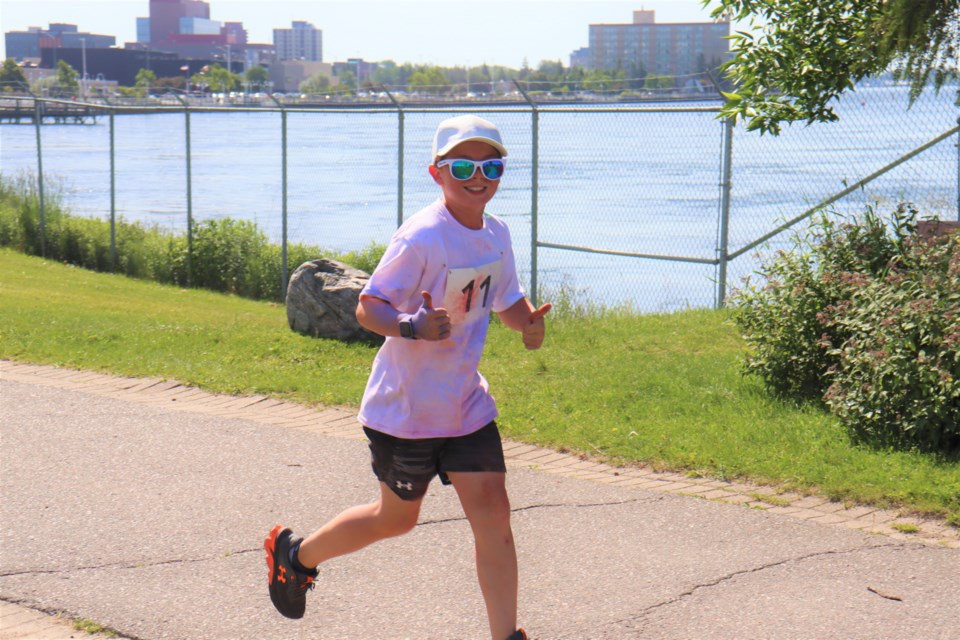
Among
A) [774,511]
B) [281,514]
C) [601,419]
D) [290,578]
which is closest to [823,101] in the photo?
[601,419]

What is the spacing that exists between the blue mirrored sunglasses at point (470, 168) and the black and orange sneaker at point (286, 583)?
1.45 metres

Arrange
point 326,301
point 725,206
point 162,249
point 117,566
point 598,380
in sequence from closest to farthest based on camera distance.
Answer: point 117,566, point 598,380, point 326,301, point 725,206, point 162,249

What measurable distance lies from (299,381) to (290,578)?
4522 millimetres

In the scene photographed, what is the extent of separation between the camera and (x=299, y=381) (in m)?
8.62

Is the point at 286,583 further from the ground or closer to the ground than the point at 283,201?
closer to the ground

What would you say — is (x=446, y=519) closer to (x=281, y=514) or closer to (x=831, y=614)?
(x=281, y=514)

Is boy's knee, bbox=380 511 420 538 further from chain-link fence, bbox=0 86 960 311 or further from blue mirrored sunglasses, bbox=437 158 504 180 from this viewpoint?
chain-link fence, bbox=0 86 960 311

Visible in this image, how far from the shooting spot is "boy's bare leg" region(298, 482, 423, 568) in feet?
13.1

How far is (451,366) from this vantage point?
387cm

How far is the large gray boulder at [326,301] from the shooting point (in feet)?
32.9

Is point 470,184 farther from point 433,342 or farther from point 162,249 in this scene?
point 162,249

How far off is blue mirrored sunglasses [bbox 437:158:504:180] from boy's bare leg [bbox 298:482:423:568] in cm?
106

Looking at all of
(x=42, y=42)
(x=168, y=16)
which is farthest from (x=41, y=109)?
(x=168, y=16)

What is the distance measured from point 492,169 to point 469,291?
0.40m
